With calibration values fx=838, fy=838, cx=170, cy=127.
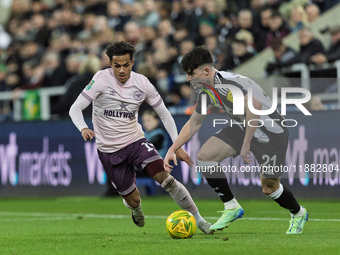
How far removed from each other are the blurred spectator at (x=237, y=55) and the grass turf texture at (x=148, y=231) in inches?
115

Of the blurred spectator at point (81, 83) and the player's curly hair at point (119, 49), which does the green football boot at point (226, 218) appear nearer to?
the player's curly hair at point (119, 49)

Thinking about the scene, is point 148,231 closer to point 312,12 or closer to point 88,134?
point 88,134

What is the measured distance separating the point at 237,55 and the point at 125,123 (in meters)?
6.98

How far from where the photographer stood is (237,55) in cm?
1631

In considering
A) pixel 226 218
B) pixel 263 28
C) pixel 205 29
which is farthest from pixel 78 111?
Result: pixel 205 29

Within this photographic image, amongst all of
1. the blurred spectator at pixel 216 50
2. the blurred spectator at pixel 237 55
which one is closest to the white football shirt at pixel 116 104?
the blurred spectator at pixel 237 55

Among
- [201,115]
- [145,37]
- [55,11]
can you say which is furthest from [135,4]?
[201,115]

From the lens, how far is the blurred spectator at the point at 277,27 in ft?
53.6

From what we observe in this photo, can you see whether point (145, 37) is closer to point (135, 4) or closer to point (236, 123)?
point (135, 4)

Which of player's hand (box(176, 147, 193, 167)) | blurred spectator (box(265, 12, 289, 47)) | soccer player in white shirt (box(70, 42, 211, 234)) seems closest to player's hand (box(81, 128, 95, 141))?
soccer player in white shirt (box(70, 42, 211, 234))

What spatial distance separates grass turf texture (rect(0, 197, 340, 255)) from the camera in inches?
309

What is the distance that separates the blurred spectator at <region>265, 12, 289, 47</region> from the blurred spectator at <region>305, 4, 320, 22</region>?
0.52 meters

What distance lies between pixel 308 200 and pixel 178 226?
18.1 ft

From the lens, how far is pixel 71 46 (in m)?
20.7
